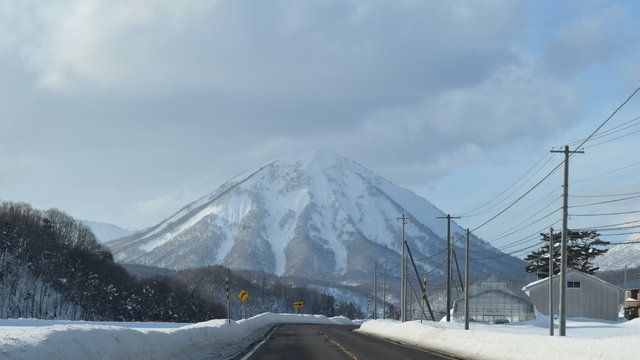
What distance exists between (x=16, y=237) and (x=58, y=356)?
121303mm

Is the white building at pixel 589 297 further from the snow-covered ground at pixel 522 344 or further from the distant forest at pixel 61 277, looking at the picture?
the snow-covered ground at pixel 522 344

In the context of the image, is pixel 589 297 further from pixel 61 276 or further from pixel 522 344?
pixel 61 276

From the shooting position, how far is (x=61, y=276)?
427 feet

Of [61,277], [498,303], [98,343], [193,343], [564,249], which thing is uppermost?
[564,249]

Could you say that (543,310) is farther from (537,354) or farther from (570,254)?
(537,354)

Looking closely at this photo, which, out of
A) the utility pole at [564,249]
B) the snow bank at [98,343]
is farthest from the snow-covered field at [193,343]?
the utility pole at [564,249]

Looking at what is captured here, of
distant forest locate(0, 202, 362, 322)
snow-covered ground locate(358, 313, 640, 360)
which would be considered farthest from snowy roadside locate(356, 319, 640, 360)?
distant forest locate(0, 202, 362, 322)

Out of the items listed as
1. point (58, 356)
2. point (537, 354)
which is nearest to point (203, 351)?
point (537, 354)

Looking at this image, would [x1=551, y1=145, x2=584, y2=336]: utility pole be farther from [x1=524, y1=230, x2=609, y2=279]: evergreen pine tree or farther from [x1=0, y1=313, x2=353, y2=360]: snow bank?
[x1=524, y1=230, x2=609, y2=279]: evergreen pine tree

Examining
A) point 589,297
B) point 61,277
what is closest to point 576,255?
point 589,297

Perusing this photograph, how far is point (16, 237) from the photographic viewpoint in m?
125

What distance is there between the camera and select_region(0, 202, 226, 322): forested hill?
120 metres

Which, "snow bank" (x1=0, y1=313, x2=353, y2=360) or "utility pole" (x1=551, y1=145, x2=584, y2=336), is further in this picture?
"utility pole" (x1=551, y1=145, x2=584, y2=336)

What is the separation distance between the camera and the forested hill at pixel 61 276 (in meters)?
120
